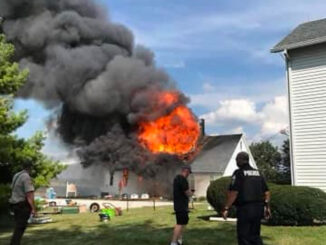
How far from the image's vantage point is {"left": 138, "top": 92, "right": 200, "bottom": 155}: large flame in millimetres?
35219

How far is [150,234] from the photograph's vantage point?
11.8 meters

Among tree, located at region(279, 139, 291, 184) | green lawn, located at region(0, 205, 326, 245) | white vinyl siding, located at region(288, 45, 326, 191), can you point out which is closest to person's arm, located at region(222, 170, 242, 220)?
green lawn, located at region(0, 205, 326, 245)

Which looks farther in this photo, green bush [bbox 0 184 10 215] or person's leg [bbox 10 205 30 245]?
green bush [bbox 0 184 10 215]

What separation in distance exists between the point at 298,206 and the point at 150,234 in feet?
12.0

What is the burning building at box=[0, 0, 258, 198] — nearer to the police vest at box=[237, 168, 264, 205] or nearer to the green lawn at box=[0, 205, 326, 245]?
the green lawn at box=[0, 205, 326, 245]

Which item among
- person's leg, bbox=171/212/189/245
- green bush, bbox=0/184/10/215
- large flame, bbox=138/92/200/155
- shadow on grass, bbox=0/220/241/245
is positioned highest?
large flame, bbox=138/92/200/155

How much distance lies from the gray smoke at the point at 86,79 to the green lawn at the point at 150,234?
2125cm

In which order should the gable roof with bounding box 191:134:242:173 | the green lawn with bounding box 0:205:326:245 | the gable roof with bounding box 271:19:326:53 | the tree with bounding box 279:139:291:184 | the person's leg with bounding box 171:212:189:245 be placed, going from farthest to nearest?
the tree with bounding box 279:139:291:184
the gable roof with bounding box 191:134:242:173
the gable roof with bounding box 271:19:326:53
the green lawn with bounding box 0:205:326:245
the person's leg with bounding box 171:212:189:245

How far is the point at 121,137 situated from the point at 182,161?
15.7 ft

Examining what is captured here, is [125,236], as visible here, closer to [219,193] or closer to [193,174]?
[219,193]

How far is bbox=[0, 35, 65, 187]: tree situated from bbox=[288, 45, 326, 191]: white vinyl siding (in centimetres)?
839

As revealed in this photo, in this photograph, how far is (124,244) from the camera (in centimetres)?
1042

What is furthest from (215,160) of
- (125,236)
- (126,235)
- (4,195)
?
(125,236)

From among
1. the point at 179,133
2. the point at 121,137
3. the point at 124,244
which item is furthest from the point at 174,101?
the point at 124,244
